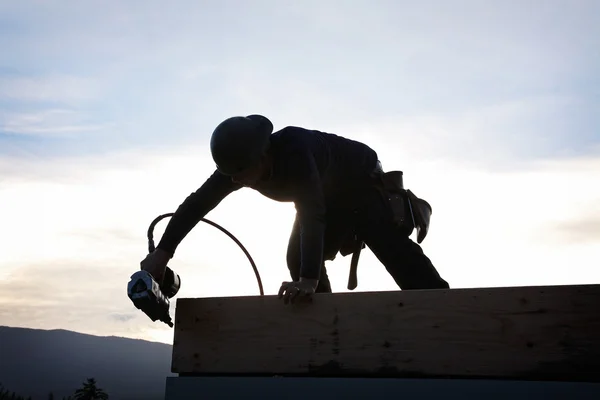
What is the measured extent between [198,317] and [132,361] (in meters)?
90.3

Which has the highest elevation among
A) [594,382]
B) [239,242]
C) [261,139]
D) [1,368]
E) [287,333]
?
[1,368]

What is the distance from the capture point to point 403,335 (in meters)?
3.27

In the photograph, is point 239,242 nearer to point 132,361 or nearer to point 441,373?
point 441,373

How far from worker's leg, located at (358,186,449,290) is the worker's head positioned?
89 centimetres

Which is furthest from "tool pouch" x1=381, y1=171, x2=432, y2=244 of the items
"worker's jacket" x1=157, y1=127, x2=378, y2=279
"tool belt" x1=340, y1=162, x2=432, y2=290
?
"worker's jacket" x1=157, y1=127, x2=378, y2=279

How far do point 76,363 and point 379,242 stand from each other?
85940 millimetres

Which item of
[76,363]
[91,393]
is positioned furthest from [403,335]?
[76,363]

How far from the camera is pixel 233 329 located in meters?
3.65

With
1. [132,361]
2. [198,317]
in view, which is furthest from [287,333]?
[132,361]

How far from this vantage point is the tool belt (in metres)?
4.61

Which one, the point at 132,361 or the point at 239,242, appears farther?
the point at 132,361

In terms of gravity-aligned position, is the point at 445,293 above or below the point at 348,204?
below

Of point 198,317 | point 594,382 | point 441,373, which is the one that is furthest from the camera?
point 198,317

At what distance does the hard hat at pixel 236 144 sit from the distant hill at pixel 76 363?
64.8m
